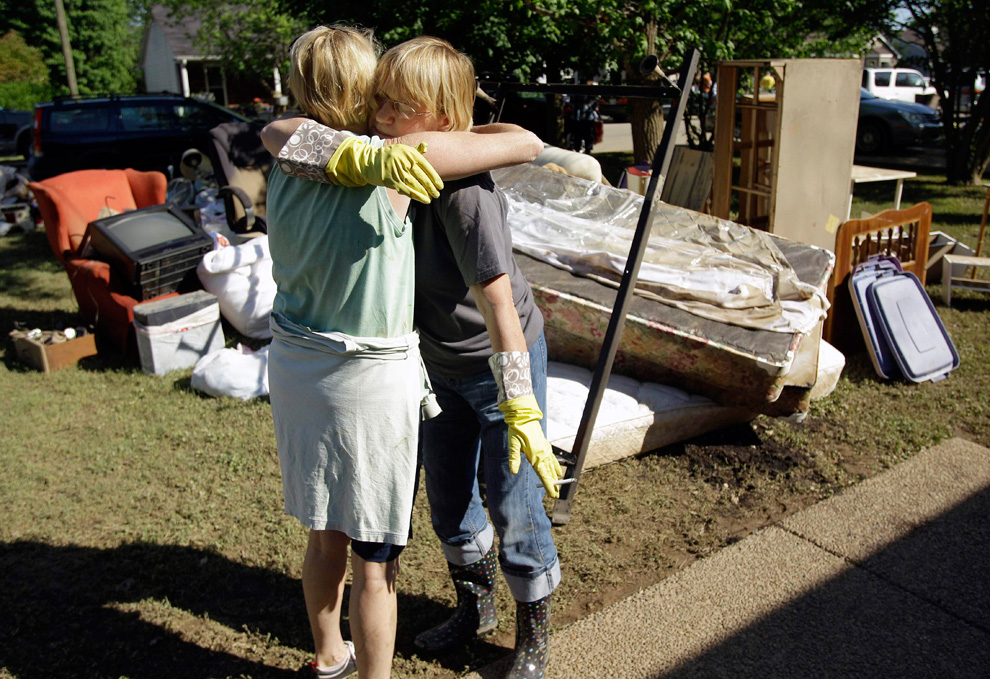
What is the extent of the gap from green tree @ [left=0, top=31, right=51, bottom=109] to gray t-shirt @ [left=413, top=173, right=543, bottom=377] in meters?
30.7

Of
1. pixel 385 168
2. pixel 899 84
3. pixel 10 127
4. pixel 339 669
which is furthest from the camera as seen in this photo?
pixel 899 84

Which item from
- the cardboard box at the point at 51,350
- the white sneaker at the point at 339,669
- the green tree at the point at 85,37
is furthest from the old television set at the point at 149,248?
the green tree at the point at 85,37

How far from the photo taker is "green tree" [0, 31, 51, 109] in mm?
27062

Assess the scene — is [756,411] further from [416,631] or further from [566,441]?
[416,631]

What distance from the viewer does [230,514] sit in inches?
123

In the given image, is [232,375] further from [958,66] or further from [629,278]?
[958,66]

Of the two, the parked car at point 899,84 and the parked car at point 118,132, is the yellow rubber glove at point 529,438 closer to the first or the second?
the parked car at point 118,132

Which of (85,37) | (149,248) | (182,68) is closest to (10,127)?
(182,68)

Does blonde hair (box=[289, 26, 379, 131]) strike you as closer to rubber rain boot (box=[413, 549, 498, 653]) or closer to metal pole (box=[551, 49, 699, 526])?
metal pole (box=[551, 49, 699, 526])

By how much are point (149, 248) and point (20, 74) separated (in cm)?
3207

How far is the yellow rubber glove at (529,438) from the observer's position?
5.76ft

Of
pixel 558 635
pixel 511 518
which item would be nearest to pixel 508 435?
pixel 511 518

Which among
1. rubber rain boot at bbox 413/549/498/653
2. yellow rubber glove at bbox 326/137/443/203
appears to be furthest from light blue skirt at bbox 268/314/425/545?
rubber rain boot at bbox 413/549/498/653

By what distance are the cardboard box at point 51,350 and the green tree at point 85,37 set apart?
30.3m
